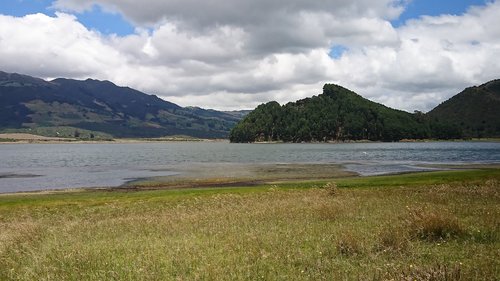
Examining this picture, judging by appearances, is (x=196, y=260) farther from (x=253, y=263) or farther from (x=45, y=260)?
(x=45, y=260)

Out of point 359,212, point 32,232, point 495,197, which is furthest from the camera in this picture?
point 495,197

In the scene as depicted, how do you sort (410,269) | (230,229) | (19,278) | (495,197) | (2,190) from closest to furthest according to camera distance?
(410,269), (19,278), (230,229), (495,197), (2,190)

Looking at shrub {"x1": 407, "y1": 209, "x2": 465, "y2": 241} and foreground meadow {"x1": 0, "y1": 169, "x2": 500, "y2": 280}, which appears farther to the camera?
shrub {"x1": 407, "y1": 209, "x2": 465, "y2": 241}

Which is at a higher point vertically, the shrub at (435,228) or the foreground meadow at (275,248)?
the shrub at (435,228)

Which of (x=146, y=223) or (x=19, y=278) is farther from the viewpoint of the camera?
(x=146, y=223)

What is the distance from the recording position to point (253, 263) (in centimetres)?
1180

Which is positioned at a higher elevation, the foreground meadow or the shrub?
the shrub

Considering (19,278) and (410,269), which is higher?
(410,269)

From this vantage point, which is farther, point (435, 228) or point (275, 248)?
point (435, 228)

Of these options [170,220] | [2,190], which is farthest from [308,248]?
[2,190]

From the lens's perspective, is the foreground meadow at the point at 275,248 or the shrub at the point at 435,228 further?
the shrub at the point at 435,228

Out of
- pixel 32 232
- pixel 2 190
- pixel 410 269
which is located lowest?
pixel 2 190

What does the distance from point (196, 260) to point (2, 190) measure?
69352 mm

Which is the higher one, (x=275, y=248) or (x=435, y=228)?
(x=435, y=228)
